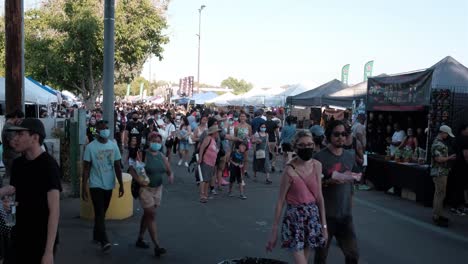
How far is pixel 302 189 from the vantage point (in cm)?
422

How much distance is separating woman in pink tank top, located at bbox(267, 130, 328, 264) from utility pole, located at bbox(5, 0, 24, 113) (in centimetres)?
784

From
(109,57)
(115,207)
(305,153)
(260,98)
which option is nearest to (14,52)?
(109,57)

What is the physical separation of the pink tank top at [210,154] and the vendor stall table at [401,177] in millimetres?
4138

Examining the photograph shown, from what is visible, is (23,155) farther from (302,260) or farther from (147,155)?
(147,155)

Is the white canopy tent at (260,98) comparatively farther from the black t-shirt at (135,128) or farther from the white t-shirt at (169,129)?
the black t-shirt at (135,128)

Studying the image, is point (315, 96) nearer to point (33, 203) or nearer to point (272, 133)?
point (272, 133)

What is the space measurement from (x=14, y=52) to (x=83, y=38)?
42.1ft

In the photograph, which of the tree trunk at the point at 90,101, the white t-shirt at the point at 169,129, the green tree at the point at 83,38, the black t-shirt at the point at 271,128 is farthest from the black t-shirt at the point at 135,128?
the tree trunk at the point at 90,101

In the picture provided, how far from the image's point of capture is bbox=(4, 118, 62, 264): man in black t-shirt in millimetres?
3357

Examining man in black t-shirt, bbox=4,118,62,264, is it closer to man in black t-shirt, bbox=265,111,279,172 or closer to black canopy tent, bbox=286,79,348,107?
man in black t-shirt, bbox=265,111,279,172

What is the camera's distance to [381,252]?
21.4 ft

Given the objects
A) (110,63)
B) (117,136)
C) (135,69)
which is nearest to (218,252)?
(110,63)

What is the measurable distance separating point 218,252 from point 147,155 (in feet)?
5.31

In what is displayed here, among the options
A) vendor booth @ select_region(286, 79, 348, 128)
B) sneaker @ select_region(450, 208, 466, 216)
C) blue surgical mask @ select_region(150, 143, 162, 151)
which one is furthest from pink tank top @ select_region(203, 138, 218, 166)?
vendor booth @ select_region(286, 79, 348, 128)
